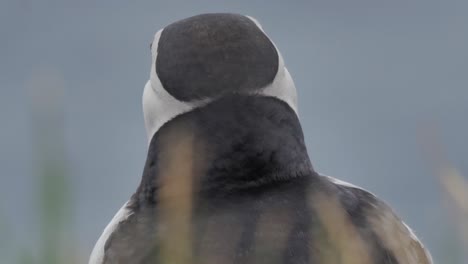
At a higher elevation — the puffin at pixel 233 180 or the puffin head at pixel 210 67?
the puffin head at pixel 210 67

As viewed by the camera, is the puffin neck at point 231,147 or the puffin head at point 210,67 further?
the puffin head at point 210,67

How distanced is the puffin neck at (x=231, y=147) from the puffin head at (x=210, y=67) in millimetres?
59

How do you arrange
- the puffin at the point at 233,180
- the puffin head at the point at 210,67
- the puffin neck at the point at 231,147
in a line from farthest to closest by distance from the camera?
the puffin head at the point at 210,67, the puffin neck at the point at 231,147, the puffin at the point at 233,180

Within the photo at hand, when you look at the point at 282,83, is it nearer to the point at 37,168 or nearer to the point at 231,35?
the point at 231,35

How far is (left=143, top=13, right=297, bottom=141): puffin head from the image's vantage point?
184 inches

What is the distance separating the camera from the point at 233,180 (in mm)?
4324

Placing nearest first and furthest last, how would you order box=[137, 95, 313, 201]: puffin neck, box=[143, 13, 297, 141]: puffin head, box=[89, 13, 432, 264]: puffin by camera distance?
box=[89, 13, 432, 264]: puffin, box=[137, 95, 313, 201]: puffin neck, box=[143, 13, 297, 141]: puffin head

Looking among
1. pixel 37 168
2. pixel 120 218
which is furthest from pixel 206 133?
pixel 37 168

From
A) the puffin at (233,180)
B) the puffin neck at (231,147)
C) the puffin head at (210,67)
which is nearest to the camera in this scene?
the puffin at (233,180)

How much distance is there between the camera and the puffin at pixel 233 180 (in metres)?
3.61

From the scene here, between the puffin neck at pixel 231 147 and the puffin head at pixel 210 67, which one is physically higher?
the puffin head at pixel 210 67

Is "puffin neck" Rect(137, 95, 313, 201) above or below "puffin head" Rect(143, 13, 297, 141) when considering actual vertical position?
below

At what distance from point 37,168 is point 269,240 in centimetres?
144

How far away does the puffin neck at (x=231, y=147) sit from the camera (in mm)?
4363
